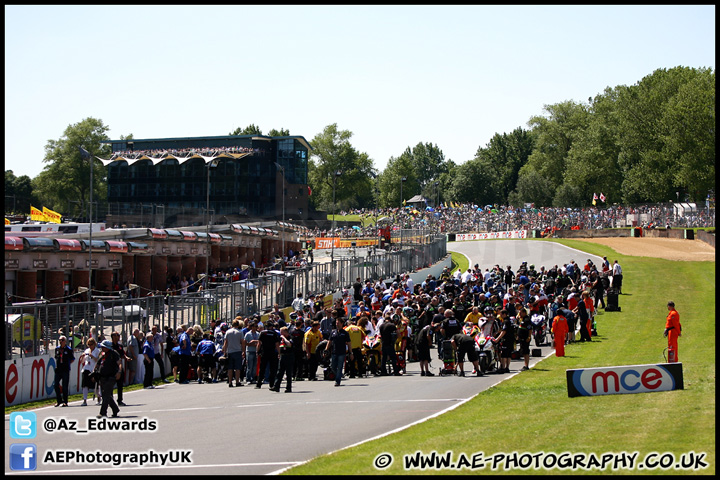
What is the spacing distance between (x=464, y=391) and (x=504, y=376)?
2687mm

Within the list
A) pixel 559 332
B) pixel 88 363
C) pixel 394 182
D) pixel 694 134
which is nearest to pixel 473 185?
pixel 394 182

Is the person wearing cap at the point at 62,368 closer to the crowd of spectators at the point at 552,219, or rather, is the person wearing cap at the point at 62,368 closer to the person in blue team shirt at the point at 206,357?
the person in blue team shirt at the point at 206,357

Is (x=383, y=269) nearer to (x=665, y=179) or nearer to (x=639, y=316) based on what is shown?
(x=639, y=316)

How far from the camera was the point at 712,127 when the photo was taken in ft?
255

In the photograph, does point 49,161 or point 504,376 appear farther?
point 49,161

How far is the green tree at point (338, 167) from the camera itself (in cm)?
14125

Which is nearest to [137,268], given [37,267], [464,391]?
[37,267]

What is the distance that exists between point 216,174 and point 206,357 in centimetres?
7372

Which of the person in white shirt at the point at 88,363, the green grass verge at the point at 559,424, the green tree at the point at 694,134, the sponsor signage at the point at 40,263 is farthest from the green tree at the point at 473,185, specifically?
the person in white shirt at the point at 88,363

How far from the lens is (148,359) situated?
2150 centimetres

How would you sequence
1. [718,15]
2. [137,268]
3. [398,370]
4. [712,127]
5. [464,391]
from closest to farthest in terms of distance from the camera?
1. [718,15]
2. [464,391]
3. [398,370]
4. [137,268]
5. [712,127]

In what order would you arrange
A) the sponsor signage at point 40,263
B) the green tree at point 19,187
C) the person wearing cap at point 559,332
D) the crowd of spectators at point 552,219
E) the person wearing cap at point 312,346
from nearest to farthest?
the person wearing cap at point 312,346
the person wearing cap at point 559,332
the sponsor signage at point 40,263
the crowd of spectators at point 552,219
the green tree at point 19,187

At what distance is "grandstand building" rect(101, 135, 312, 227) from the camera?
9375 cm

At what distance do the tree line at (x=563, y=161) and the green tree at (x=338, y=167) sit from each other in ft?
0.69
